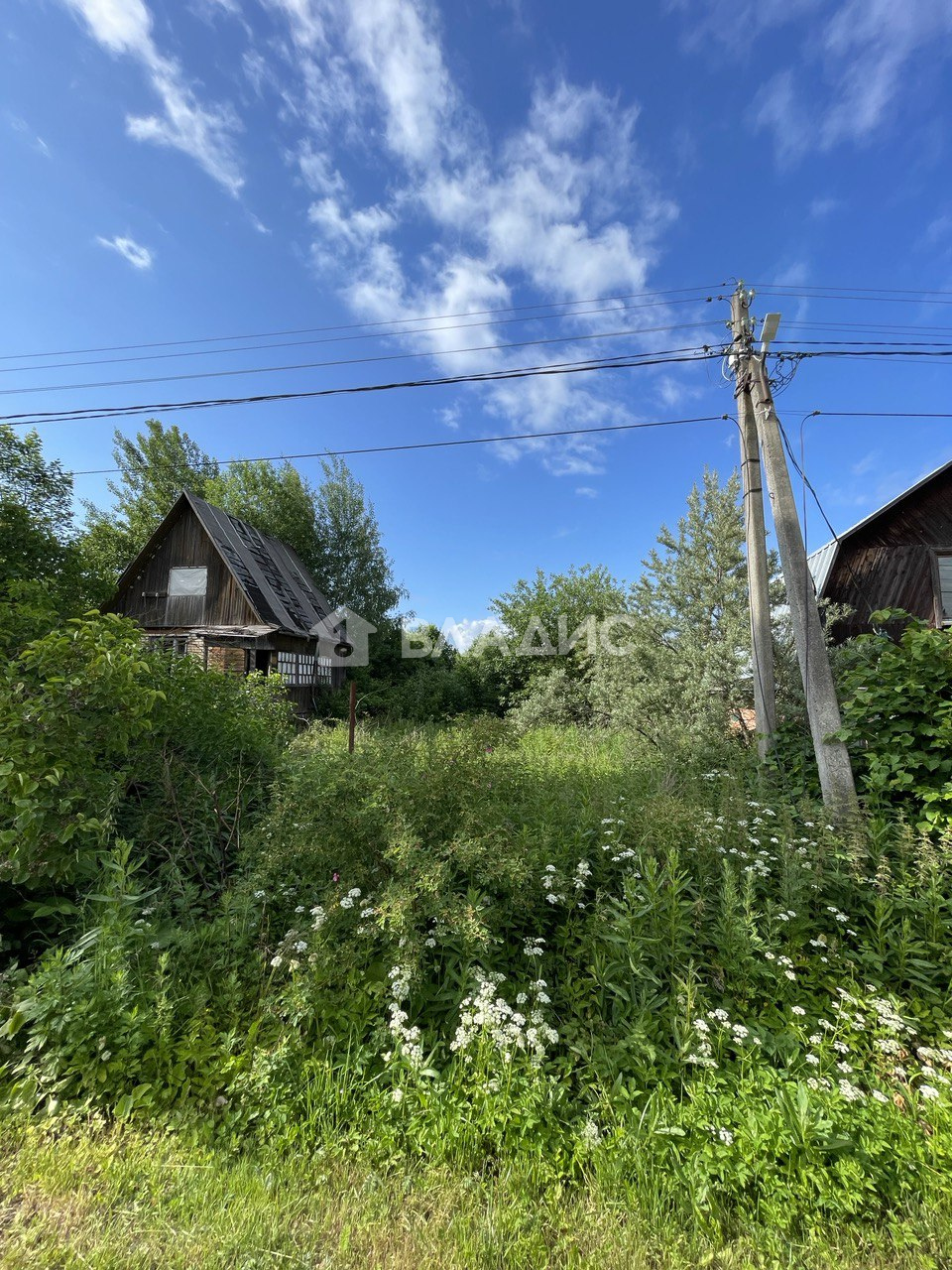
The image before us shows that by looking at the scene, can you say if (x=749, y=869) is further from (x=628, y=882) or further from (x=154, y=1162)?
(x=154, y=1162)

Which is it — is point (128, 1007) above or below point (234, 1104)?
above

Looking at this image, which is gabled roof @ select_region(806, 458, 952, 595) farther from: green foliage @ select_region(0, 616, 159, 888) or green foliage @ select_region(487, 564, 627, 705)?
green foliage @ select_region(0, 616, 159, 888)

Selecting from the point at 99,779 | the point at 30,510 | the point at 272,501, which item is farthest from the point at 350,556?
the point at 99,779

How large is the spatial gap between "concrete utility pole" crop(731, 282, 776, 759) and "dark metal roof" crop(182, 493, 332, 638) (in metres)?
11.3

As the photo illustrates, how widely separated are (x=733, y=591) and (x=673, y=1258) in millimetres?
7451

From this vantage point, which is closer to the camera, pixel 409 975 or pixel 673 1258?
pixel 673 1258

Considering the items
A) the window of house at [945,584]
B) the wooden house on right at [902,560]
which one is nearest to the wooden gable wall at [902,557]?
the wooden house on right at [902,560]

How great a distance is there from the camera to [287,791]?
3.10m

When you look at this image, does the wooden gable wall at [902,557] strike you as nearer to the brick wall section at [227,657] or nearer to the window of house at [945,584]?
the window of house at [945,584]

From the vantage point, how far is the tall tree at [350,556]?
2073 centimetres

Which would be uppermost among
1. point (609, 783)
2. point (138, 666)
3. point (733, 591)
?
point (733, 591)

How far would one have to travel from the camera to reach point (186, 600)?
42.3 feet

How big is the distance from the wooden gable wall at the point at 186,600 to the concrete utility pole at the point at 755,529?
1141 centimetres

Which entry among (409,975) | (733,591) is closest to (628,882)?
(409,975)
